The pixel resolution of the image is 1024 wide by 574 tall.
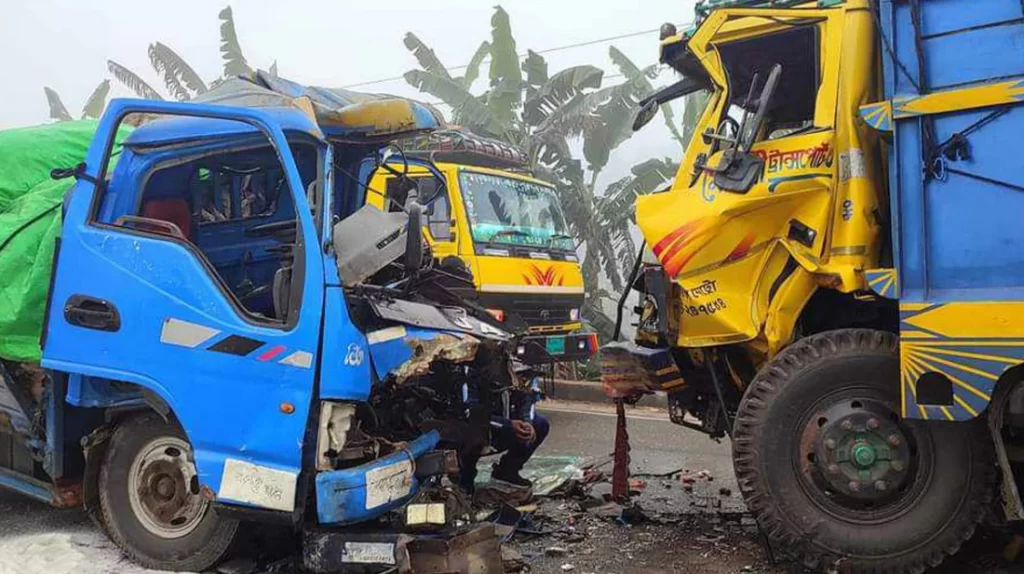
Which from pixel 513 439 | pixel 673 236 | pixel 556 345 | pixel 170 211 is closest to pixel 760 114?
pixel 673 236

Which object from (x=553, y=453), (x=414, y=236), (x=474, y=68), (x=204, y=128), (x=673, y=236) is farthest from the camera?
(x=474, y=68)

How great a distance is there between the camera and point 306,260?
372cm

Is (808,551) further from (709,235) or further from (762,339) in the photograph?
(709,235)

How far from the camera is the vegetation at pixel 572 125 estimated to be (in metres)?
12.5

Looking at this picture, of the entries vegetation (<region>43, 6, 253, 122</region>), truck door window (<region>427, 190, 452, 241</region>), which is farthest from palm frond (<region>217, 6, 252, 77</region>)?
truck door window (<region>427, 190, 452, 241</region>)

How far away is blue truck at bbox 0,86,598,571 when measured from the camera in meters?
3.65

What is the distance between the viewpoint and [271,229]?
4.69 meters

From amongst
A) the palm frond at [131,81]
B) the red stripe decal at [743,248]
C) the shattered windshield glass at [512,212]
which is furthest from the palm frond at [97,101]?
the red stripe decal at [743,248]

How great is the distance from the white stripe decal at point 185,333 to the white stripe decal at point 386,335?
0.69 m

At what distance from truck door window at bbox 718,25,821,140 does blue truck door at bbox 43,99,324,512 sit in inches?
89.5

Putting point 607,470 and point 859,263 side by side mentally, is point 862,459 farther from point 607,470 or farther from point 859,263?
point 607,470

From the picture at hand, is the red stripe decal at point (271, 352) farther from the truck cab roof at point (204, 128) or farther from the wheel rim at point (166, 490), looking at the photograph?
the truck cab roof at point (204, 128)

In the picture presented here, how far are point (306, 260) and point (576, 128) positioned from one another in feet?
31.0

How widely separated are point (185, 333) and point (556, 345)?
4742 mm
